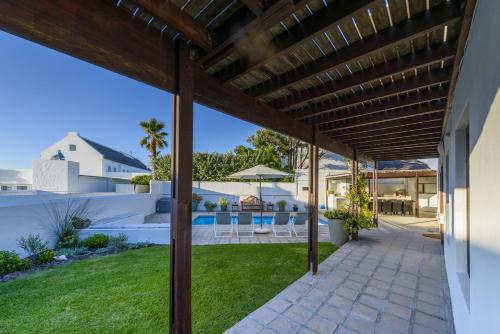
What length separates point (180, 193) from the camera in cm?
208

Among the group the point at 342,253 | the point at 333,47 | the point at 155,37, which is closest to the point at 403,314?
the point at 342,253

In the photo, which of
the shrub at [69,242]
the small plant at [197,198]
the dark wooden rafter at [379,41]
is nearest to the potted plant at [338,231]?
the dark wooden rafter at [379,41]

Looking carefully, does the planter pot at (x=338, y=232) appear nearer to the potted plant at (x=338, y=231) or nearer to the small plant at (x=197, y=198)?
the potted plant at (x=338, y=231)

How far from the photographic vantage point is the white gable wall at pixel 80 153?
1906 cm

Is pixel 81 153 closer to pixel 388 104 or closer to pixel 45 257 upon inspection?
pixel 45 257

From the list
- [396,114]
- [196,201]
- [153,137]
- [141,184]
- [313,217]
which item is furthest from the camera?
[153,137]

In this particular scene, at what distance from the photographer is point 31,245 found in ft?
16.3

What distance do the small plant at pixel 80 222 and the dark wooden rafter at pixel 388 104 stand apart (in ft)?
21.8

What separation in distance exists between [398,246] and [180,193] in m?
6.86

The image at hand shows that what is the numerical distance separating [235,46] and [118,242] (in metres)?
6.17

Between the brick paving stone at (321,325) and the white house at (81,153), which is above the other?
the white house at (81,153)

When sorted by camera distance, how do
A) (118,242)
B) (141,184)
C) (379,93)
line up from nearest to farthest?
(379,93) → (118,242) → (141,184)

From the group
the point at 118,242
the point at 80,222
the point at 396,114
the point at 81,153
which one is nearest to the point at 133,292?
the point at 118,242

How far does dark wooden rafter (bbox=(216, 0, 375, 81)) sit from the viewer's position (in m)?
1.65
